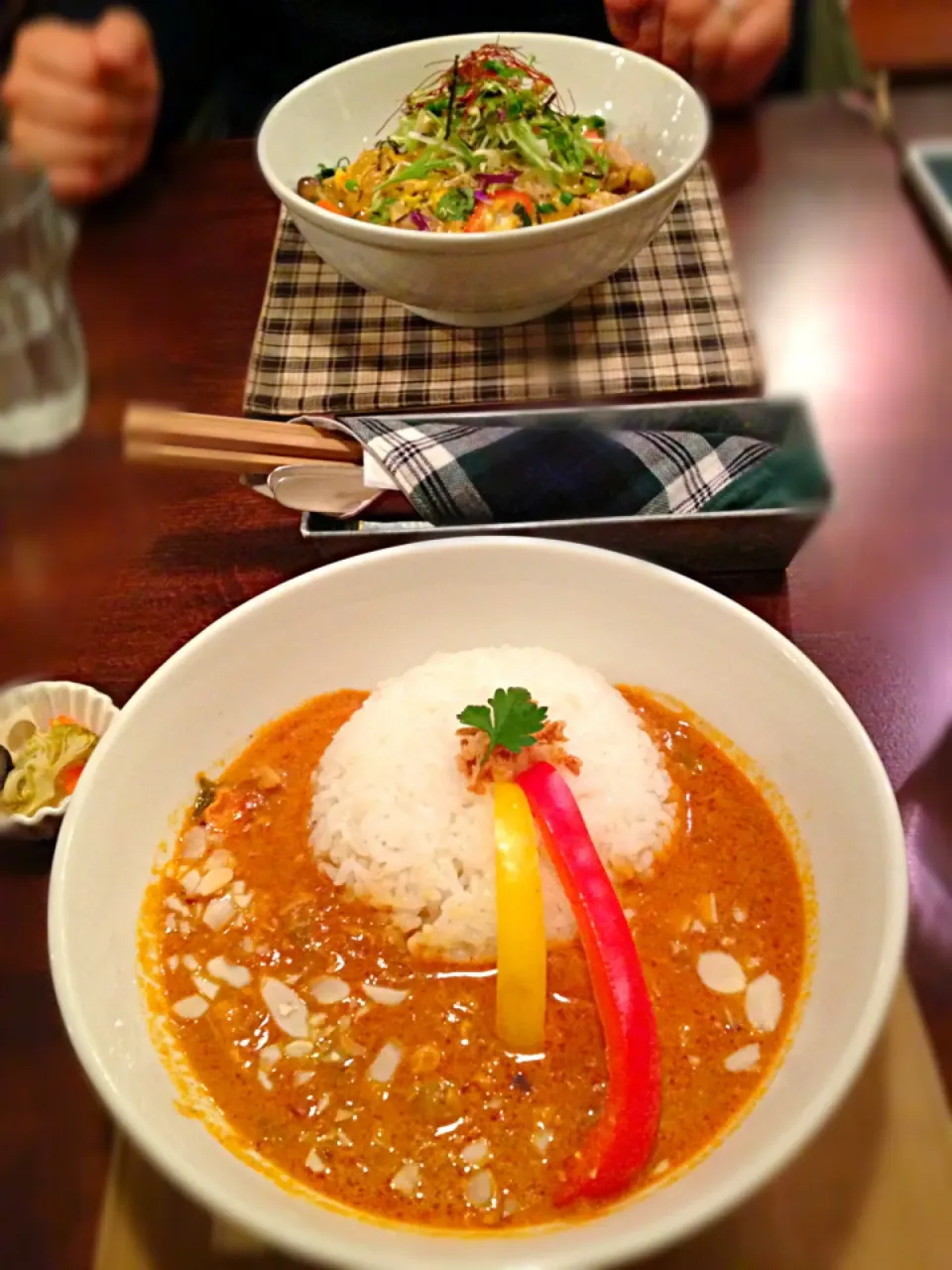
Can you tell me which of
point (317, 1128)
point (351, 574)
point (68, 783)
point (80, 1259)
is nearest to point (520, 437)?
point (351, 574)

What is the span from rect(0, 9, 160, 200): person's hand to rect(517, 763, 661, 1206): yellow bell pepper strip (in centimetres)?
64

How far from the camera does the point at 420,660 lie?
3.43 feet

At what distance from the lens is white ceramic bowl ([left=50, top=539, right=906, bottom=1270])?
1.97 feet

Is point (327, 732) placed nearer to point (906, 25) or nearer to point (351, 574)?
point (351, 574)

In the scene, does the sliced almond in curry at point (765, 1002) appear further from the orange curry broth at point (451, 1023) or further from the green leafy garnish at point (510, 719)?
the green leafy garnish at point (510, 719)

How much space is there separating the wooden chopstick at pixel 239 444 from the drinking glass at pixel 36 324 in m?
0.15

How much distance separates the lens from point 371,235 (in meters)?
1.08

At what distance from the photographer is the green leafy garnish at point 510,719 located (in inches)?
33.8

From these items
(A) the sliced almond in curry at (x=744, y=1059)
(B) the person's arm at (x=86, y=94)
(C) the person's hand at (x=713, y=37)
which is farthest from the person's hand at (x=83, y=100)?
(C) the person's hand at (x=713, y=37)

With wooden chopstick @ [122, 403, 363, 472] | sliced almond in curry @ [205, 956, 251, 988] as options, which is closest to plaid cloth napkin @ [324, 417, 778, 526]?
wooden chopstick @ [122, 403, 363, 472]

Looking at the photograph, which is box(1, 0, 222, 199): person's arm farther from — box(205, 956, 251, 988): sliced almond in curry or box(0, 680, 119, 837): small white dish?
box(205, 956, 251, 988): sliced almond in curry

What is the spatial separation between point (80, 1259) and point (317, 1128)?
7.5 inches

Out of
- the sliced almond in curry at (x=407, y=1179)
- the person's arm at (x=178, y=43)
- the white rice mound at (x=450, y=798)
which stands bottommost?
the sliced almond in curry at (x=407, y=1179)

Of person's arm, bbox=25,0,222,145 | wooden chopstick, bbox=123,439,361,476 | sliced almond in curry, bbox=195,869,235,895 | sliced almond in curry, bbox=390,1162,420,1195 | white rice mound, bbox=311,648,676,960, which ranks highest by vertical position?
person's arm, bbox=25,0,222,145
